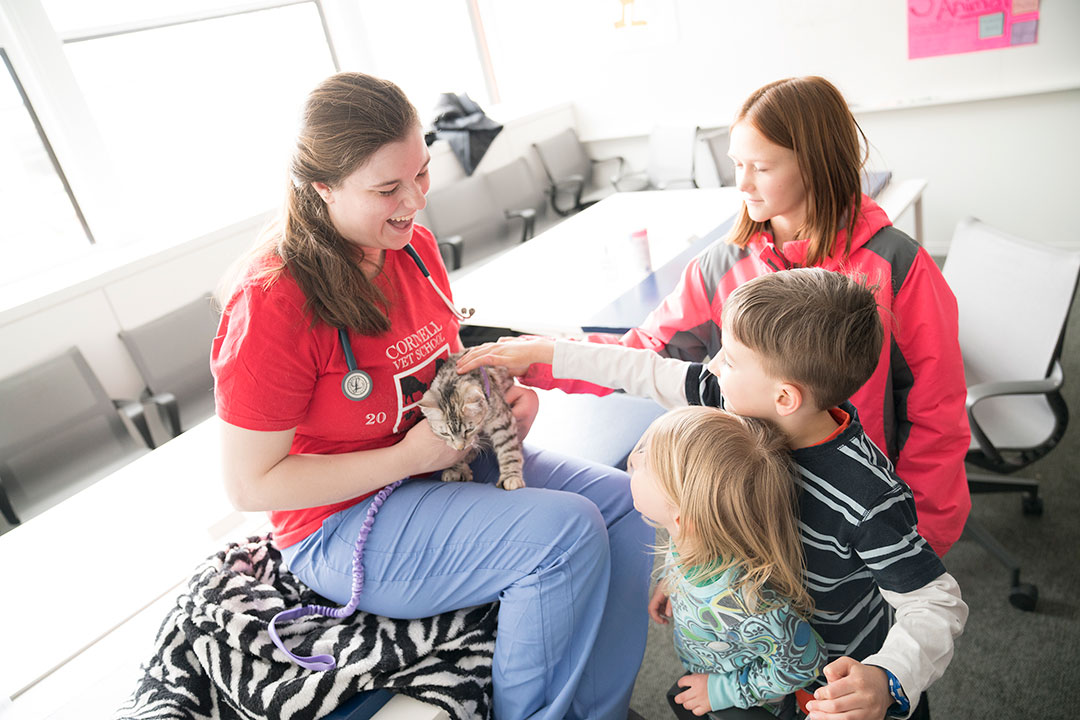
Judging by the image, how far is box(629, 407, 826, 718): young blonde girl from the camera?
3.57 ft

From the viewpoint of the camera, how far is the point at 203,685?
4.56 feet

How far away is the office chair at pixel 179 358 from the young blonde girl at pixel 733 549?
2611 millimetres

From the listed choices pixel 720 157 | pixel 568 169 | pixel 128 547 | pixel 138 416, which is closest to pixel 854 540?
pixel 128 547

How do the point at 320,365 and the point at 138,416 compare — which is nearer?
Answer: the point at 320,365

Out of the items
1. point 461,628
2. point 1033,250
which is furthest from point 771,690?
point 1033,250

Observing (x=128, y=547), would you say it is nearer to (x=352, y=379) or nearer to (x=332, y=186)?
(x=352, y=379)

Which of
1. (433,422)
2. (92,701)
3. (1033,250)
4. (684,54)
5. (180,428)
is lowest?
(180,428)

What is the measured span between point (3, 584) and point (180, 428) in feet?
4.73

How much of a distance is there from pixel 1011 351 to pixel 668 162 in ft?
11.5

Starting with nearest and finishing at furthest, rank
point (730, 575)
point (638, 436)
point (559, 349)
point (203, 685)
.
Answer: point (730, 575) → point (203, 685) → point (559, 349) → point (638, 436)

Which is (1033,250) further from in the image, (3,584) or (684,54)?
(684,54)

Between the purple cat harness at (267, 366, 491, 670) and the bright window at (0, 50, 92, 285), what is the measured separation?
304 cm

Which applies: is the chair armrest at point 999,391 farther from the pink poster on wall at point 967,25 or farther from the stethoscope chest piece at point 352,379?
the pink poster on wall at point 967,25

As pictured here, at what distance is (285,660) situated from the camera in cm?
135
